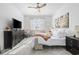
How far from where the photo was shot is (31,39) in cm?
268

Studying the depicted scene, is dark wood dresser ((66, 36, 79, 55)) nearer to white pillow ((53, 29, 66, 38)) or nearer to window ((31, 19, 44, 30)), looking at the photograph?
white pillow ((53, 29, 66, 38))

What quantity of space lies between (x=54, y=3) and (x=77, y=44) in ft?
3.48

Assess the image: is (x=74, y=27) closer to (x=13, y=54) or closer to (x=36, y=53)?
(x=36, y=53)

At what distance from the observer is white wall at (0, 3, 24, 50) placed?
8.41 ft

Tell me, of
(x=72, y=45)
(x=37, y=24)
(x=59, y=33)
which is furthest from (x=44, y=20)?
(x=72, y=45)

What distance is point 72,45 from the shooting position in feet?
8.64

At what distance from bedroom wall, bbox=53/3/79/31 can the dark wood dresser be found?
234mm

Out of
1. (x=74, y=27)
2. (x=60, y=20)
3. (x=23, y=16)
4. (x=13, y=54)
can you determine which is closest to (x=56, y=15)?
(x=60, y=20)

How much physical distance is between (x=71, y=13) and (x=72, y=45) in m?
0.75

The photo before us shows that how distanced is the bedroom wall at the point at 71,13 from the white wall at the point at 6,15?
0.89 metres

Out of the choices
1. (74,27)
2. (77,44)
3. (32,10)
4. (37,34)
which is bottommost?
(77,44)

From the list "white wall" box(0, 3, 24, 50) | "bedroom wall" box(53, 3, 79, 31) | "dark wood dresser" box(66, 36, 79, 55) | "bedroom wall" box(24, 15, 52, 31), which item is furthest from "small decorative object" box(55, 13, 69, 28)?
"white wall" box(0, 3, 24, 50)

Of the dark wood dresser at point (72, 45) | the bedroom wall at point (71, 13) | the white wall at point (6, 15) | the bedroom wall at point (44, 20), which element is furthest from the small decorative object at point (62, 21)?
the white wall at point (6, 15)

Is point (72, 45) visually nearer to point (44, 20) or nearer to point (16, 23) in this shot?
point (44, 20)
